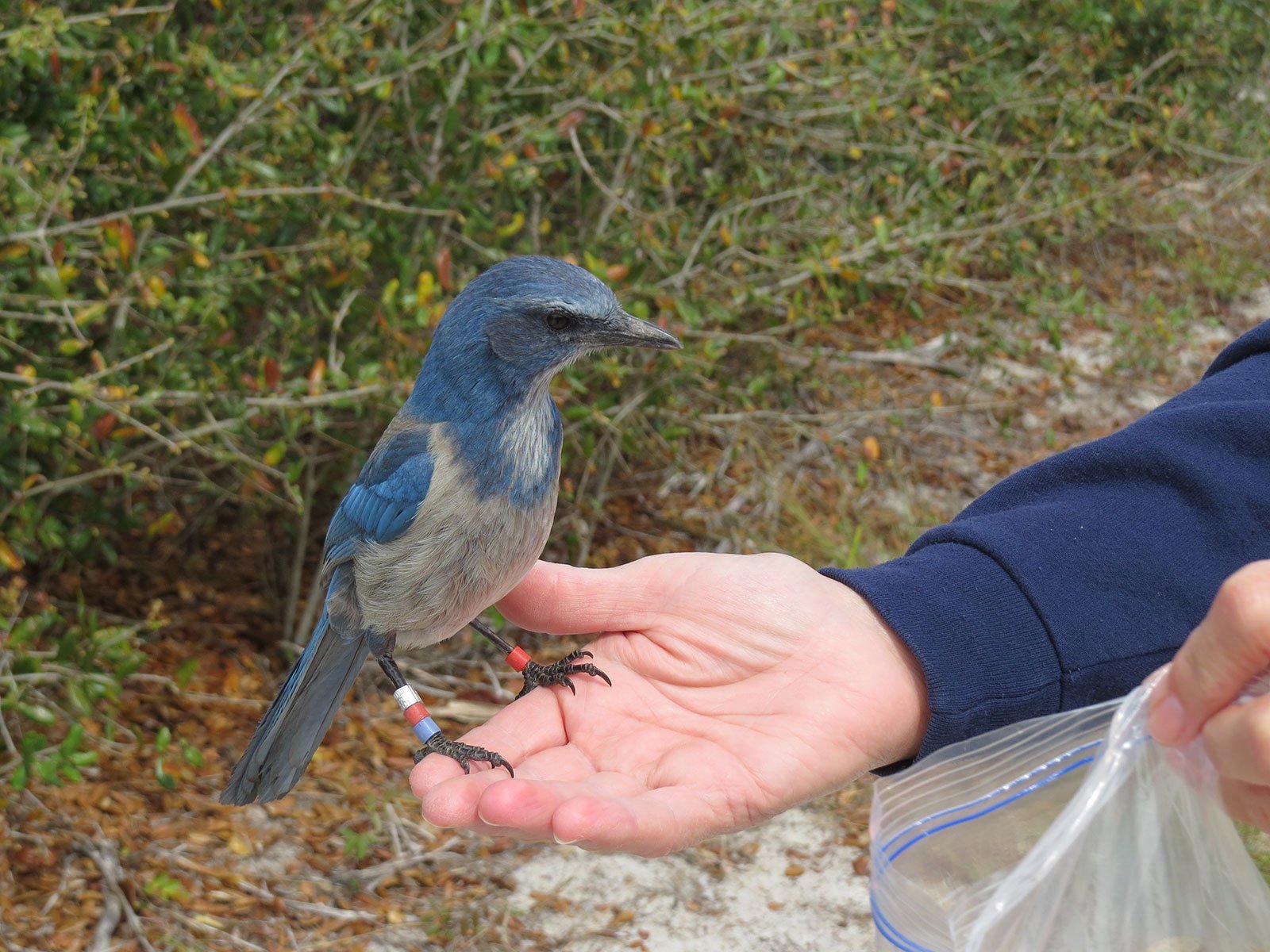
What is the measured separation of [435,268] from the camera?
4535mm

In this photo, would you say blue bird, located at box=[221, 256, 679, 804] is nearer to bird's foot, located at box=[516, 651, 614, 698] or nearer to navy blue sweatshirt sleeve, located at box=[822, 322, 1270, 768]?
bird's foot, located at box=[516, 651, 614, 698]

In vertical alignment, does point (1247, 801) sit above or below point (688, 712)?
above

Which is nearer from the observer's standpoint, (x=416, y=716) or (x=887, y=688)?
(x=887, y=688)

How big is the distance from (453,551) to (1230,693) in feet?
4.95

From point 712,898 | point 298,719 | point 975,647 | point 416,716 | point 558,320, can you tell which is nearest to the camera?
point 975,647

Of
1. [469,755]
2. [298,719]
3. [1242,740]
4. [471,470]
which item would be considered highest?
[1242,740]

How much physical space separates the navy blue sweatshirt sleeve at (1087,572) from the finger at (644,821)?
543mm

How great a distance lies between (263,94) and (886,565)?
2492mm

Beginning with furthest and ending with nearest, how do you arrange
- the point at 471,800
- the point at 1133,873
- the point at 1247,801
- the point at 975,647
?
the point at 975,647
the point at 471,800
the point at 1133,873
the point at 1247,801

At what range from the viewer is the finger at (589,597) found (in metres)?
2.79

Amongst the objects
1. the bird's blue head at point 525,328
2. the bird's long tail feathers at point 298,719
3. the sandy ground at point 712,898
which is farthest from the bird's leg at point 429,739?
the sandy ground at point 712,898

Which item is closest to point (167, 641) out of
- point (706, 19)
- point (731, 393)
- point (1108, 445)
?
point (731, 393)

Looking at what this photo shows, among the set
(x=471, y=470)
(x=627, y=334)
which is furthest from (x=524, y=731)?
(x=627, y=334)

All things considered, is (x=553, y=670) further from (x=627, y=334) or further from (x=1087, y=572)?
(x=1087, y=572)
